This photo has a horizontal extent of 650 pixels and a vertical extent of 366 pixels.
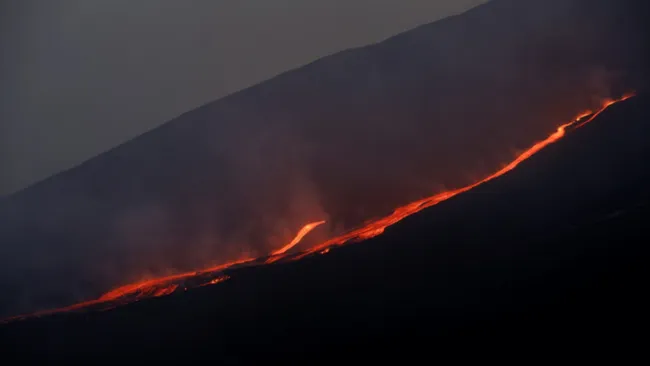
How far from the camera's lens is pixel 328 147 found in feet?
19.2

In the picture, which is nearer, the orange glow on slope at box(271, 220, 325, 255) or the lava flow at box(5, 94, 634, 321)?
the lava flow at box(5, 94, 634, 321)

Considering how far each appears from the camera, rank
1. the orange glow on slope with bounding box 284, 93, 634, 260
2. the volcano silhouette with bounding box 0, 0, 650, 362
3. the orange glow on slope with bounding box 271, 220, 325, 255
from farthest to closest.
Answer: the orange glow on slope with bounding box 271, 220, 325, 255
the orange glow on slope with bounding box 284, 93, 634, 260
the volcano silhouette with bounding box 0, 0, 650, 362

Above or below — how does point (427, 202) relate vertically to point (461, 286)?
above

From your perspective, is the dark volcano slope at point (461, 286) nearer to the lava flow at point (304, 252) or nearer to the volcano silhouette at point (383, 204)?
the volcano silhouette at point (383, 204)

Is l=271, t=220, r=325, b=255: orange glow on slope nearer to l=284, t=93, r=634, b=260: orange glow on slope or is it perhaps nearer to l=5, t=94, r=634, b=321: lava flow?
l=5, t=94, r=634, b=321: lava flow

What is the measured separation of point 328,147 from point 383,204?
1.55m

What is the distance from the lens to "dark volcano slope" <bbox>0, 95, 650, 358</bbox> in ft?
8.66

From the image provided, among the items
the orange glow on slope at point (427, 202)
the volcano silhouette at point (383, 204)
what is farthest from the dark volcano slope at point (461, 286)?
the orange glow on slope at point (427, 202)

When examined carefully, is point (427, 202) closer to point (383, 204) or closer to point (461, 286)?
point (383, 204)

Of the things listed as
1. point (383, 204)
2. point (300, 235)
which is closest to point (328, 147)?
point (383, 204)

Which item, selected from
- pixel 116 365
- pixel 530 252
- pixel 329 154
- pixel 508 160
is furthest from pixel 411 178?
pixel 116 365

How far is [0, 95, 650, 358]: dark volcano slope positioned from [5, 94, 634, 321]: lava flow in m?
0.14

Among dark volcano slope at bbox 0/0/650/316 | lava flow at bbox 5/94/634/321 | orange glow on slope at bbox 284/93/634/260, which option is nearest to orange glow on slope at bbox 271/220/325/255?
lava flow at bbox 5/94/634/321

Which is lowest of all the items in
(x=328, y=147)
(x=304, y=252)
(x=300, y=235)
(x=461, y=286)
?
(x=461, y=286)
